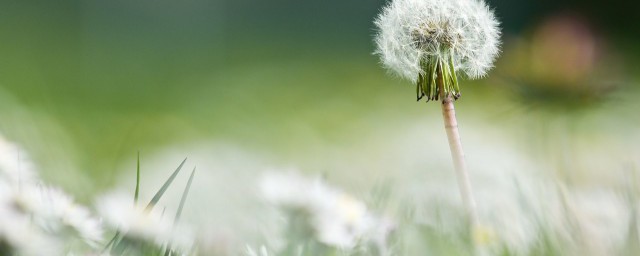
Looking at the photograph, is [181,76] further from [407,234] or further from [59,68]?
[407,234]

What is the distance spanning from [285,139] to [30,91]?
0.65 meters

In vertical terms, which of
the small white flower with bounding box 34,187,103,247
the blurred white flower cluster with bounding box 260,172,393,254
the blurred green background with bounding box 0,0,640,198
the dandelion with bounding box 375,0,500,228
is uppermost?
the blurred green background with bounding box 0,0,640,198

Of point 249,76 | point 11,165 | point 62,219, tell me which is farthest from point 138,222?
point 249,76

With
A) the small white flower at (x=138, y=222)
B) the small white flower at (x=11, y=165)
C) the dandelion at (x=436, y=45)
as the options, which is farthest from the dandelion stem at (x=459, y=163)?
the small white flower at (x=11, y=165)

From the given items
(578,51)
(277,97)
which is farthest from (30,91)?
(578,51)

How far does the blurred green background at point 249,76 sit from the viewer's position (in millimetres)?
1028

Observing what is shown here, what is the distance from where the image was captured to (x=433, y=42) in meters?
0.58

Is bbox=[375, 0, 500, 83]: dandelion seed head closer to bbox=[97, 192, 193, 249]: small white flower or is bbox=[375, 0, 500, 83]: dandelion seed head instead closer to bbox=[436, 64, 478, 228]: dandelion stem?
bbox=[436, 64, 478, 228]: dandelion stem

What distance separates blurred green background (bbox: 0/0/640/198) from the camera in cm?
103

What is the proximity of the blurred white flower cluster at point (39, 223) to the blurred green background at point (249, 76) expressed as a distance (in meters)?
0.29

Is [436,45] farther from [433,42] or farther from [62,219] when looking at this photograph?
[62,219]

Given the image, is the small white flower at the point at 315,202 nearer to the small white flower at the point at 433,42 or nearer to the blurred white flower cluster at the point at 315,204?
the blurred white flower cluster at the point at 315,204

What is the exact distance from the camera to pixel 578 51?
1.03 m

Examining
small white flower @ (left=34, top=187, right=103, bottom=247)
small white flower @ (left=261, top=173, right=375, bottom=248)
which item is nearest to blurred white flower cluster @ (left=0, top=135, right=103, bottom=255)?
small white flower @ (left=34, top=187, right=103, bottom=247)
